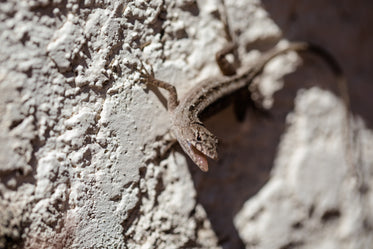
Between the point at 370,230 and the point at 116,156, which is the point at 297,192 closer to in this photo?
the point at 370,230

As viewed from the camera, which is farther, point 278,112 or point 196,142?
point 278,112

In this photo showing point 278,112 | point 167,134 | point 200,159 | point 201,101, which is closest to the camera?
point 200,159

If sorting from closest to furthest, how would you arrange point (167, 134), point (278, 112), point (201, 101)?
point (167, 134) < point (201, 101) < point (278, 112)

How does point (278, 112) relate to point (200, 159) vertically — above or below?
below

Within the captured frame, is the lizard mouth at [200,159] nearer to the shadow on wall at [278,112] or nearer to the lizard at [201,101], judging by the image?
the lizard at [201,101]

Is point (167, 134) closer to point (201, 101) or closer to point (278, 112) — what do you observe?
point (201, 101)

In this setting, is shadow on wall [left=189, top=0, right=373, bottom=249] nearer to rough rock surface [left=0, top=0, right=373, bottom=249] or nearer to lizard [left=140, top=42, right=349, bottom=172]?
rough rock surface [left=0, top=0, right=373, bottom=249]

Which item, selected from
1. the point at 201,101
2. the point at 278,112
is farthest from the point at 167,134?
the point at 278,112
